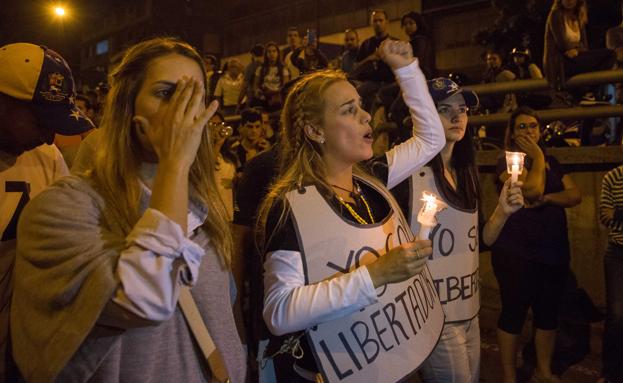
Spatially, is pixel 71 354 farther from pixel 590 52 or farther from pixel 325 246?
pixel 590 52

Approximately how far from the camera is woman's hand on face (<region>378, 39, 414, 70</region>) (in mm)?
2982

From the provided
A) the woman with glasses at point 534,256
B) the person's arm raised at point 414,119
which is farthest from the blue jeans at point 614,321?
the person's arm raised at point 414,119

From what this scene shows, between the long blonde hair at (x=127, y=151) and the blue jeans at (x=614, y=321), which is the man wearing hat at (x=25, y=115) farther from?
the blue jeans at (x=614, y=321)

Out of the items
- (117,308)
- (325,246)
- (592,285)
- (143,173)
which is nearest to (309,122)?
(325,246)

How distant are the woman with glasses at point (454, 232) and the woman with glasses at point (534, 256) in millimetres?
1323

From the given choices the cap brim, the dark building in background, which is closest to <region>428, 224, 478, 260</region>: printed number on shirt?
the cap brim

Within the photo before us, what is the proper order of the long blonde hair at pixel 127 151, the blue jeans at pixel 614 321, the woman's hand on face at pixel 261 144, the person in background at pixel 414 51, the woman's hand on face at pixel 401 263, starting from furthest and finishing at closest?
the person in background at pixel 414 51 → the woman's hand on face at pixel 261 144 → the blue jeans at pixel 614 321 → the woman's hand on face at pixel 401 263 → the long blonde hair at pixel 127 151

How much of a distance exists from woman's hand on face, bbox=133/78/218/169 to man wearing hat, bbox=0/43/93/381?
824 mm

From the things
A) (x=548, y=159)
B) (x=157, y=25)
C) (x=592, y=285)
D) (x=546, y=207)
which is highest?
(x=157, y=25)

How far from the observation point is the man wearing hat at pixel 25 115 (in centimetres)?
215

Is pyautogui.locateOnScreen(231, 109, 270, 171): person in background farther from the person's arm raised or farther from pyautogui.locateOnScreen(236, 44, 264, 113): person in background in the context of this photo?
pyautogui.locateOnScreen(236, 44, 264, 113): person in background

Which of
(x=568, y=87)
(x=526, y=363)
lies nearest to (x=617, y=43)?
(x=568, y=87)

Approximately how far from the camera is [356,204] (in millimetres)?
2586

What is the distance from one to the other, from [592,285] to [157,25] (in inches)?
1396
